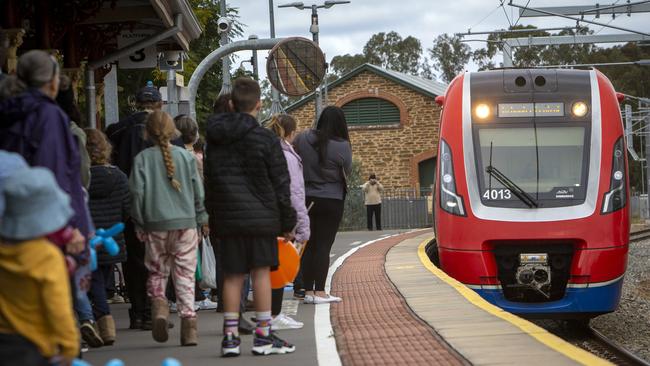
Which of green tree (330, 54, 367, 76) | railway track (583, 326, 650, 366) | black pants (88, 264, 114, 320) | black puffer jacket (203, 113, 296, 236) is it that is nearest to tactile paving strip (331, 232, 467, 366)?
black puffer jacket (203, 113, 296, 236)

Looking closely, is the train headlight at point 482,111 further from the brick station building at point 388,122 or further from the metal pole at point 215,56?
the brick station building at point 388,122

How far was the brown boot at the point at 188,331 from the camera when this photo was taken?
882 centimetres

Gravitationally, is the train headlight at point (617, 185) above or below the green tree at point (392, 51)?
below

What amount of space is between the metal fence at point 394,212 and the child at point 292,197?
29.5m

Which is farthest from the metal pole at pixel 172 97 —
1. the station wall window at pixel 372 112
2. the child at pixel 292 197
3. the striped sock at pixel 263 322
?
the station wall window at pixel 372 112

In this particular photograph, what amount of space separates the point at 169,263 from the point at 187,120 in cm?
232

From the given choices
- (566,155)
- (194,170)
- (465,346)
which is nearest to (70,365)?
(465,346)

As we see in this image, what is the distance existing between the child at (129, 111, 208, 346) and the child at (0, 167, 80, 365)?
3698 mm

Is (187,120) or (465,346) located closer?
(465,346)

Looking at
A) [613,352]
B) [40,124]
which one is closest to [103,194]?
[40,124]

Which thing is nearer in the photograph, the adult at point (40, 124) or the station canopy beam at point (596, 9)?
the adult at point (40, 124)

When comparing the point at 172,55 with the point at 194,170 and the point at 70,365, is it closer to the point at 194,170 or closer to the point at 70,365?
the point at 194,170

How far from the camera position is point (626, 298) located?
1970 cm

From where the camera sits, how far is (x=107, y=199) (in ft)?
31.3
